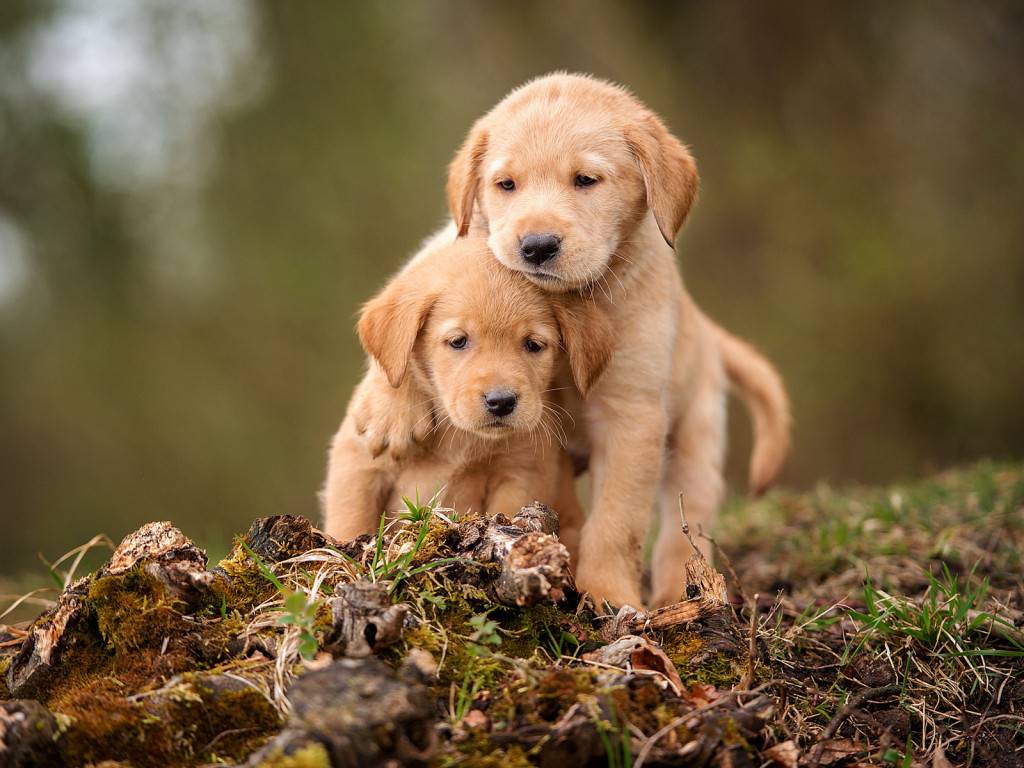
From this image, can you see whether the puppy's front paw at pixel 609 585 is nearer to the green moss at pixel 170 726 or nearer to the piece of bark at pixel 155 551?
the piece of bark at pixel 155 551

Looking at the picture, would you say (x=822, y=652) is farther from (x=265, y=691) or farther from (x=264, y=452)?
(x=264, y=452)

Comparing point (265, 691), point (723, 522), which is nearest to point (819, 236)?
→ point (723, 522)

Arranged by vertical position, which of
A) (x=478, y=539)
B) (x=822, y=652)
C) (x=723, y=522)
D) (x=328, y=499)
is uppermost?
(x=478, y=539)

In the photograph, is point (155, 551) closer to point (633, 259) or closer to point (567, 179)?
point (567, 179)

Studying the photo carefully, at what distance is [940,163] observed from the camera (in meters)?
9.14

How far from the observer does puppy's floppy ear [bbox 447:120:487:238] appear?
3.50 metres

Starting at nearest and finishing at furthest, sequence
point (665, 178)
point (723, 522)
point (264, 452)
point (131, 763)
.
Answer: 1. point (131, 763)
2. point (665, 178)
3. point (723, 522)
4. point (264, 452)

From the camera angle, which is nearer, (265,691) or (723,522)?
(265,691)

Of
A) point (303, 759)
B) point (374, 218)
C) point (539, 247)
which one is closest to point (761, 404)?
point (539, 247)

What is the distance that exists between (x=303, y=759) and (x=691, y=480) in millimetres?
2870

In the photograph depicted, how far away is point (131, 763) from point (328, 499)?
5.38ft

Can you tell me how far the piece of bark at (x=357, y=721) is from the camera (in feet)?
5.55

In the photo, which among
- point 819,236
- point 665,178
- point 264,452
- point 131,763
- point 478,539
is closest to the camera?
point 131,763

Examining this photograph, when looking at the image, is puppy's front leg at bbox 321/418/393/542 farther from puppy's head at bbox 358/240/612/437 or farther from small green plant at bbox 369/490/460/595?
small green plant at bbox 369/490/460/595
